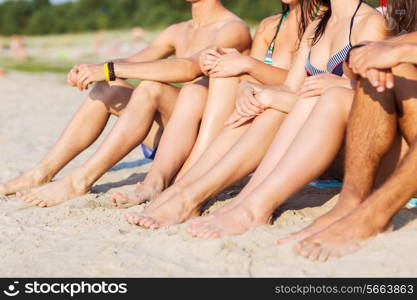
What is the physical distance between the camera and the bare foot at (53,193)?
416cm

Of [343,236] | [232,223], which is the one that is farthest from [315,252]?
[232,223]

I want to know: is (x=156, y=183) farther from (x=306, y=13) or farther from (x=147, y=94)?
(x=306, y=13)

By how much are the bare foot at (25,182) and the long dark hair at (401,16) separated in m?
2.42

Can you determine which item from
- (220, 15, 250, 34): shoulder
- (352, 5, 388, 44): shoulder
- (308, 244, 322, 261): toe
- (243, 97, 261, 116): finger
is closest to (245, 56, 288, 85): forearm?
(243, 97, 261, 116): finger

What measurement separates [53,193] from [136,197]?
593 millimetres

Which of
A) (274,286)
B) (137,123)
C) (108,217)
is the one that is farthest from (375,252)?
(137,123)

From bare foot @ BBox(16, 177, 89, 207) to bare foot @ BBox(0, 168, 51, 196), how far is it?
261 mm

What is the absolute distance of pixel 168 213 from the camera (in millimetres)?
3520

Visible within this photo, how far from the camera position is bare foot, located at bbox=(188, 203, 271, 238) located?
10.5ft

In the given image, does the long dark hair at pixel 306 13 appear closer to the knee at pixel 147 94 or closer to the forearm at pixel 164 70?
the forearm at pixel 164 70

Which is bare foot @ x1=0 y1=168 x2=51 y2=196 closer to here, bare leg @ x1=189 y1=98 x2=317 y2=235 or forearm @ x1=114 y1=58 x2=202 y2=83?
forearm @ x1=114 y1=58 x2=202 y2=83

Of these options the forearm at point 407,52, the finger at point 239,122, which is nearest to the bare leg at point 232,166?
the finger at point 239,122

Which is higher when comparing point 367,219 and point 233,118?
point 233,118

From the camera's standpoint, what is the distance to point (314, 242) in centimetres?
288
